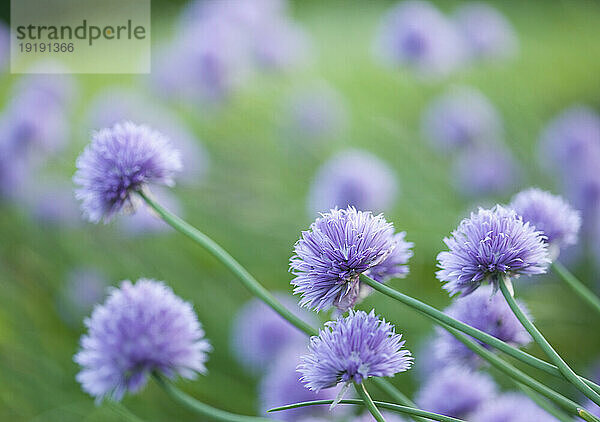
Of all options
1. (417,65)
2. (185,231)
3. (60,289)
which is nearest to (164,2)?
(417,65)

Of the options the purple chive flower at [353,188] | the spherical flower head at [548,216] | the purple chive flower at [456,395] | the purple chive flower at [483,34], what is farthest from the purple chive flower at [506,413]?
the purple chive flower at [483,34]

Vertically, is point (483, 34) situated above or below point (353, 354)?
above

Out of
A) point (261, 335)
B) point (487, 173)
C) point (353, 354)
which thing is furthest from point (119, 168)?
point (487, 173)

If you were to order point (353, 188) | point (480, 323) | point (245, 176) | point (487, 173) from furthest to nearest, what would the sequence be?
point (245, 176), point (487, 173), point (353, 188), point (480, 323)

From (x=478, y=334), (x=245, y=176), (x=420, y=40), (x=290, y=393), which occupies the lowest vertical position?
(x=290, y=393)

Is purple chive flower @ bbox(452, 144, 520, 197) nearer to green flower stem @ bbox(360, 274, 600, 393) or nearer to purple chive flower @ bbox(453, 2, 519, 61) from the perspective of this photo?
purple chive flower @ bbox(453, 2, 519, 61)

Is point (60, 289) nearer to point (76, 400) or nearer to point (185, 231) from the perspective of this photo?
point (76, 400)

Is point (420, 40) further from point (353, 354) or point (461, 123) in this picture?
point (353, 354)
